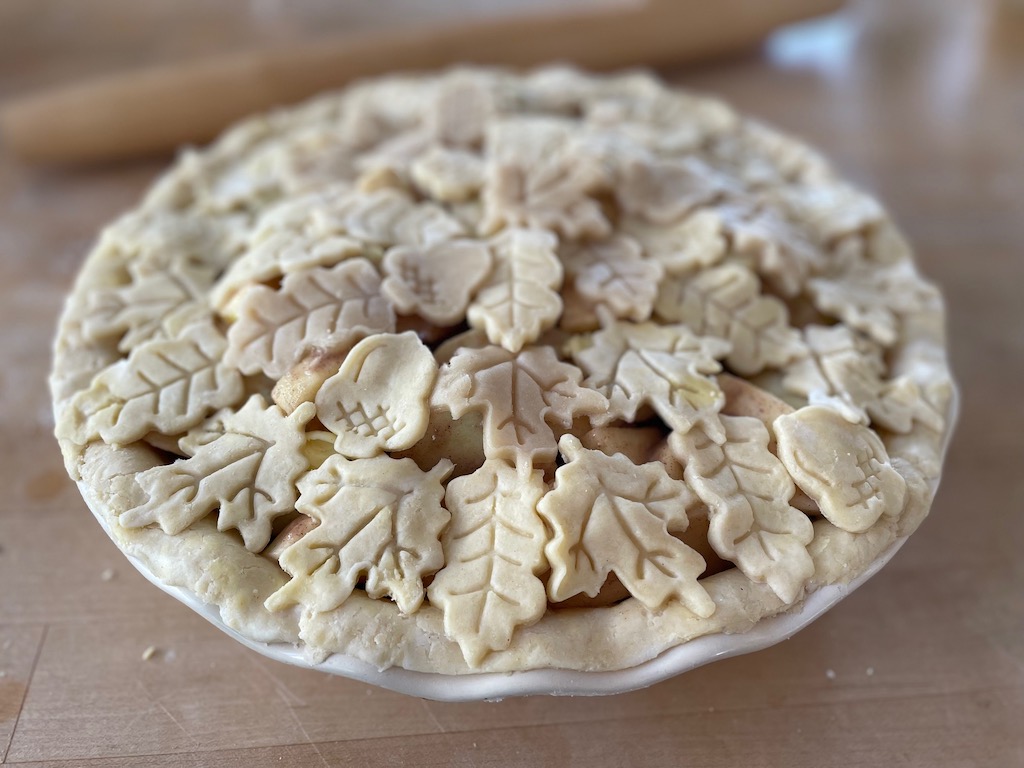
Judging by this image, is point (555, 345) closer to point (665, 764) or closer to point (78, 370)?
point (665, 764)

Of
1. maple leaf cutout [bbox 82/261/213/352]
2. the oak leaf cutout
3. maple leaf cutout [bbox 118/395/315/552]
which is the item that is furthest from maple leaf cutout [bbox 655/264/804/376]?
maple leaf cutout [bbox 82/261/213/352]

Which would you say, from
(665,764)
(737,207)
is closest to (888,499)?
(665,764)

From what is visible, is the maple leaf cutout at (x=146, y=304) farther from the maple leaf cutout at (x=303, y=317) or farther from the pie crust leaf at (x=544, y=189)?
the pie crust leaf at (x=544, y=189)

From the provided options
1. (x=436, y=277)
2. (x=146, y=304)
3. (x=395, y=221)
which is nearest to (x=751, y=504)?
(x=436, y=277)

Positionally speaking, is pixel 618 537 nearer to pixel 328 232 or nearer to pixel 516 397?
pixel 516 397

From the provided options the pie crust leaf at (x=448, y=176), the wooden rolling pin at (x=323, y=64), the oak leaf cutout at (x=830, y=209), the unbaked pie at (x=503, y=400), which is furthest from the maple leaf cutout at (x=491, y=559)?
the wooden rolling pin at (x=323, y=64)

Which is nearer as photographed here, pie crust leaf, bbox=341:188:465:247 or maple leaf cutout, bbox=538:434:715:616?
maple leaf cutout, bbox=538:434:715:616

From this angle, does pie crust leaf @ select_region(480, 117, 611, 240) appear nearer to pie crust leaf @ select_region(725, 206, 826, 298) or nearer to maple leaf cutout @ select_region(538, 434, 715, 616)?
pie crust leaf @ select_region(725, 206, 826, 298)
